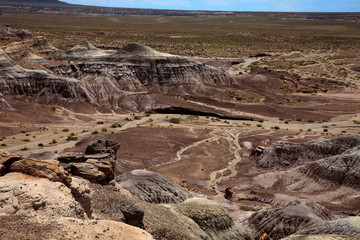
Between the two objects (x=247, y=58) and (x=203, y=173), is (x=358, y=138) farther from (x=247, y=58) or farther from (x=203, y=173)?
(x=247, y=58)

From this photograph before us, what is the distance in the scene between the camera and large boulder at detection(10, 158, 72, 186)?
12570 mm

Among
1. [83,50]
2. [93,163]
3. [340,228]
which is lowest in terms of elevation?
[340,228]

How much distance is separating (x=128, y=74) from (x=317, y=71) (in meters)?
51.1

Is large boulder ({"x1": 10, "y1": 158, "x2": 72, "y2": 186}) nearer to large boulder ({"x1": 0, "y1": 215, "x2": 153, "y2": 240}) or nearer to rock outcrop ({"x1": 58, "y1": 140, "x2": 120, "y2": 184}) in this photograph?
large boulder ({"x1": 0, "y1": 215, "x2": 153, "y2": 240})

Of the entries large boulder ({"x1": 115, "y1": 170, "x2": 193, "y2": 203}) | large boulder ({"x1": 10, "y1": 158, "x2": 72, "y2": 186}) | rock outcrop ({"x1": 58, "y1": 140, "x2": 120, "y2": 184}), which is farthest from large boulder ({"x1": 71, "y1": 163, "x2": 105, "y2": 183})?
large boulder ({"x1": 115, "y1": 170, "x2": 193, "y2": 203})

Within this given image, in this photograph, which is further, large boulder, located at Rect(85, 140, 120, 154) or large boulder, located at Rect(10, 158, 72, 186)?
large boulder, located at Rect(85, 140, 120, 154)

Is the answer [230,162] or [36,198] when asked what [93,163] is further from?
[230,162]

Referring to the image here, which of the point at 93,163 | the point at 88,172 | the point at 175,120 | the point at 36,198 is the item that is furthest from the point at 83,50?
the point at 36,198

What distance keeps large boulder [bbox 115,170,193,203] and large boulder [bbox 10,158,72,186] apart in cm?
1041

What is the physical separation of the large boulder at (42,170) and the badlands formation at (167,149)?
4cm

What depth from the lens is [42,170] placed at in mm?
12688

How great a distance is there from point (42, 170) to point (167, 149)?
2925 centimetres

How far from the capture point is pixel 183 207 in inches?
739

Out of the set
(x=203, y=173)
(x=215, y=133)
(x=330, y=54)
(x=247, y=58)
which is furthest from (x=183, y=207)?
(x=330, y=54)
